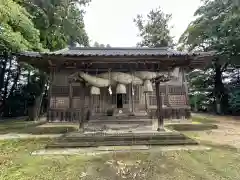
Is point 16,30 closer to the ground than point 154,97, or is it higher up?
higher up

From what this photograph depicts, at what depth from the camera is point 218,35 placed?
17.5 meters

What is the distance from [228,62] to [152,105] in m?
Result: 10.5

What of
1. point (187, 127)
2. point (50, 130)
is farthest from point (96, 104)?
point (187, 127)

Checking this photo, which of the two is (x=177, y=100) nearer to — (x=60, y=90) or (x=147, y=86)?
(x=147, y=86)

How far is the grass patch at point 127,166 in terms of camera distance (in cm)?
416

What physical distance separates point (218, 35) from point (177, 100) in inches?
378

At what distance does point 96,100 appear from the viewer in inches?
421

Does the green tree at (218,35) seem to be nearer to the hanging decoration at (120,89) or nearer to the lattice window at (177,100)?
the lattice window at (177,100)

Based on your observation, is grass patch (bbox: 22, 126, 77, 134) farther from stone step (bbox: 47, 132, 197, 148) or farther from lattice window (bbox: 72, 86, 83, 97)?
stone step (bbox: 47, 132, 197, 148)

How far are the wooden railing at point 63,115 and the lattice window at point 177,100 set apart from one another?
5123mm

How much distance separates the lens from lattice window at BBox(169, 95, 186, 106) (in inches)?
450

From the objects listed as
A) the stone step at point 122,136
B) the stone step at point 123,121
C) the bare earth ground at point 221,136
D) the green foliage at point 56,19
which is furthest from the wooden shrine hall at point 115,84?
the green foliage at point 56,19

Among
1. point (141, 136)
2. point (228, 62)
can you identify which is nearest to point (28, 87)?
point (141, 136)

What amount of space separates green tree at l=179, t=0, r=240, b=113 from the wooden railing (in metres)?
13.0
